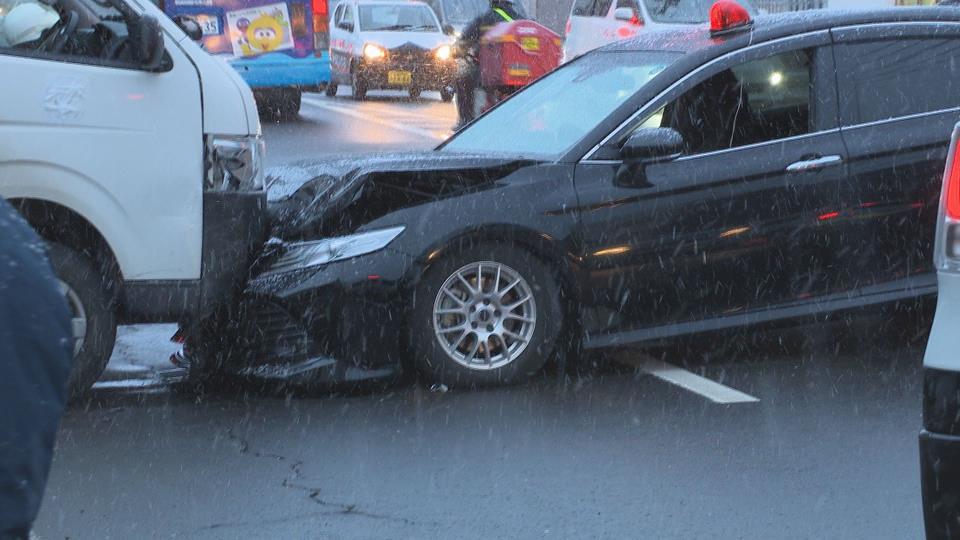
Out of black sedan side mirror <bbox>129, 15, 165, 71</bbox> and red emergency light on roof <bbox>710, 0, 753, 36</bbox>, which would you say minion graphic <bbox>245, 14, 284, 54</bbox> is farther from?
black sedan side mirror <bbox>129, 15, 165, 71</bbox>

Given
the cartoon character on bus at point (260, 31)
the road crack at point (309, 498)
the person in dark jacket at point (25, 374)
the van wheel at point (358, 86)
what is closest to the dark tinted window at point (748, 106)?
the road crack at point (309, 498)

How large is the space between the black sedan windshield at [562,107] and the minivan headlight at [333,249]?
2.86ft

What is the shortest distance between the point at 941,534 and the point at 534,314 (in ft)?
9.92

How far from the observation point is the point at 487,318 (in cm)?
668

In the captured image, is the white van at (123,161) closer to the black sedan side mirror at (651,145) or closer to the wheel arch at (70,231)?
the wheel arch at (70,231)

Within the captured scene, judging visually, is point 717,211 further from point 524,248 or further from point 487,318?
point 487,318

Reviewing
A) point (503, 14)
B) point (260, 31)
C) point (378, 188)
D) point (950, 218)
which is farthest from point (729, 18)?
point (260, 31)

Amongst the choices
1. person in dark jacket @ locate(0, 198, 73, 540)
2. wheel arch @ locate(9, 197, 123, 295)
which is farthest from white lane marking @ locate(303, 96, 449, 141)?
person in dark jacket @ locate(0, 198, 73, 540)

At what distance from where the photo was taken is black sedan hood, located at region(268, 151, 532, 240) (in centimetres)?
674

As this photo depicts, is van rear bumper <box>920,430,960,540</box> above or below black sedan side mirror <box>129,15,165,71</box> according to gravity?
below

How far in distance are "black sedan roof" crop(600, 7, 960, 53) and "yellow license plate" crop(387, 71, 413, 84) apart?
62.9ft

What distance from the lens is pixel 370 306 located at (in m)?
6.47

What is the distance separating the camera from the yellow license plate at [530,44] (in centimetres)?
1753

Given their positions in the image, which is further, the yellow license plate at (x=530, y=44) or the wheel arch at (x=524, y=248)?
the yellow license plate at (x=530, y=44)
